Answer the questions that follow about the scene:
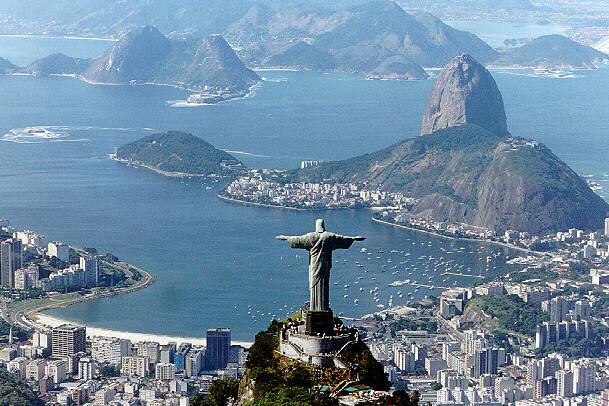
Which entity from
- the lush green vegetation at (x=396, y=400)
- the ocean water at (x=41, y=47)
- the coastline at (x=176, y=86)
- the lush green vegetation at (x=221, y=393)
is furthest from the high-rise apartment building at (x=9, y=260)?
the ocean water at (x=41, y=47)

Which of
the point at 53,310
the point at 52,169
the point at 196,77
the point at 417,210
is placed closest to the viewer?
the point at 53,310

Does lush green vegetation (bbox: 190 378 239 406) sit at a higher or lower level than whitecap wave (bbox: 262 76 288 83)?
higher

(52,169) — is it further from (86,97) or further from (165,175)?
(86,97)

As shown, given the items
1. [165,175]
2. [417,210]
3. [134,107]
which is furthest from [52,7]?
[417,210]

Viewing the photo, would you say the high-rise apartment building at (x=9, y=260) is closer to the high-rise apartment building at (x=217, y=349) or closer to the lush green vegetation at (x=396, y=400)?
the high-rise apartment building at (x=217, y=349)

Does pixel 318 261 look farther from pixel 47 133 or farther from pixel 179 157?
pixel 47 133

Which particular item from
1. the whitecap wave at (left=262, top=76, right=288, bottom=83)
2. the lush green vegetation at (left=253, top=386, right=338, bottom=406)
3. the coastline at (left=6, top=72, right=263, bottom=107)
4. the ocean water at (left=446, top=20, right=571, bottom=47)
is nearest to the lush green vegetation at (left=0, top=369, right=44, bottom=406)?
the lush green vegetation at (left=253, top=386, right=338, bottom=406)

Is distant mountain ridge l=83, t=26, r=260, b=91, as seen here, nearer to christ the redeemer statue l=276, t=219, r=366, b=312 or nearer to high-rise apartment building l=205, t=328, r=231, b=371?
high-rise apartment building l=205, t=328, r=231, b=371
